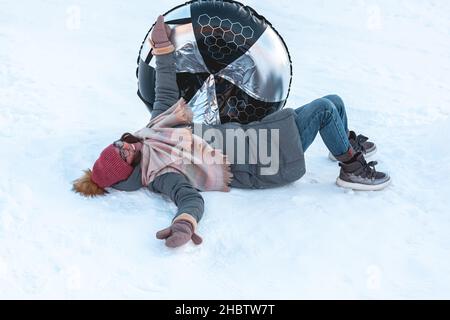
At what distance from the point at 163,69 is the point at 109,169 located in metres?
0.55

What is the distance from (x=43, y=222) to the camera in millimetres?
2404

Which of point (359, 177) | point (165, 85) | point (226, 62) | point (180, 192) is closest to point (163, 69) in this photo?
point (165, 85)

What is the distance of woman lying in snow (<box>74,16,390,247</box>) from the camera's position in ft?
8.59

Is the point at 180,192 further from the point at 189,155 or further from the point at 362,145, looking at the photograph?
the point at 362,145

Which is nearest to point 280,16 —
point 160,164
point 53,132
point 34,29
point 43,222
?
point 34,29

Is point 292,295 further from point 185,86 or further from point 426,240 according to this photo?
point 185,86

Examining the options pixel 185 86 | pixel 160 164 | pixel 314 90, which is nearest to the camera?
pixel 160 164

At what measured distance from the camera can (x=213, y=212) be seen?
253cm

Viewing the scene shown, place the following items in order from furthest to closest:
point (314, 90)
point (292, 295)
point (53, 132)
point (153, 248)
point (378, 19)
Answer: point (378, 19) < point (314, 90) < point (53, 132) < point (153, 248) < point (292, 295)

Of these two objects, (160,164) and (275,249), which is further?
(160,164)

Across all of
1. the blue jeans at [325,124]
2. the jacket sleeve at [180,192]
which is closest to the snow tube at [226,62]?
the blue jeans at [325,124]

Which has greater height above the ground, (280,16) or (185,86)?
(185,86)

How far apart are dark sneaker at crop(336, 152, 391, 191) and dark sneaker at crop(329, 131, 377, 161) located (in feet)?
0.95

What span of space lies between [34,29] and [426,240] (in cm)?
396
